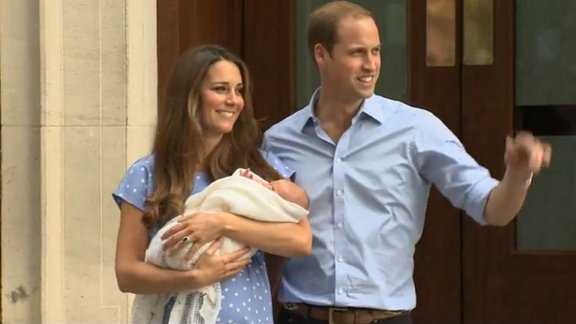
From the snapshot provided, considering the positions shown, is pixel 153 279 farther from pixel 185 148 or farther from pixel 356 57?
pixel 356 57

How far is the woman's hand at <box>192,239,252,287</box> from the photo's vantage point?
311cm

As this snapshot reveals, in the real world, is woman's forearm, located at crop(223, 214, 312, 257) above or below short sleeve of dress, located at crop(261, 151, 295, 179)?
below

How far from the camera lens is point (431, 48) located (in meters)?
5.47

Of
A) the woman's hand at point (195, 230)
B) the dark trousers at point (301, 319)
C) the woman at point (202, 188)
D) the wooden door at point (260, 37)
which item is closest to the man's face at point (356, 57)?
the woman at point (202, 188)

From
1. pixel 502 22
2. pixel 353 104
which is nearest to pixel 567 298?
pixel 502 22

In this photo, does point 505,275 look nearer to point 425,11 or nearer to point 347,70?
point 425,11

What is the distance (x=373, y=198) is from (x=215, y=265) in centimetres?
53

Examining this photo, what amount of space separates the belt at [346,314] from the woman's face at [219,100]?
1.92 feet

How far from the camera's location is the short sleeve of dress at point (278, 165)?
3342 mm

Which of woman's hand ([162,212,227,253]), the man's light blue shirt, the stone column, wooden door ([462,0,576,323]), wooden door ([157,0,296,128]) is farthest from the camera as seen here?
wooden door ([157,0,296,128])

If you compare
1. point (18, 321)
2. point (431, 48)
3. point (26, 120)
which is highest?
point (431, 48)

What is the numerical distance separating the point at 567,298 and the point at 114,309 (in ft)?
6.88

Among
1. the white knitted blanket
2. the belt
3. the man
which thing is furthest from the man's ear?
Answer: the belt

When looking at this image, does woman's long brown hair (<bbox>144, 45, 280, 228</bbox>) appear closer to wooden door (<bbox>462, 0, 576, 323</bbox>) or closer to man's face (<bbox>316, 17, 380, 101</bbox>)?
man's face (<bbox>316, 17, 380, 101</bbox>)
